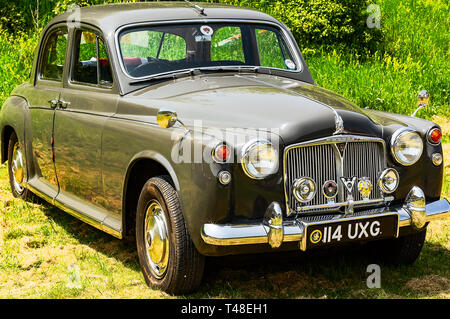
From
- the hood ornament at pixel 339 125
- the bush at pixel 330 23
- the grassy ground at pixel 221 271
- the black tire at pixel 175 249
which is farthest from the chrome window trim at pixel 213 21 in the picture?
the bush at pixel 330 23

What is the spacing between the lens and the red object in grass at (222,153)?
3842 mm

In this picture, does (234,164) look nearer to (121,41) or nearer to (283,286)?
(283,286)

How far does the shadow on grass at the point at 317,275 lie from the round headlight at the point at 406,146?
70 cm

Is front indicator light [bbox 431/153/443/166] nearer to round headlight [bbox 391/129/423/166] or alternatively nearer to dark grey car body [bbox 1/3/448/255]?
dark grey car body [bbox 1/3/448/255]

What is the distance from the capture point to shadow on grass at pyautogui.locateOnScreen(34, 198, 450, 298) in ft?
14.3

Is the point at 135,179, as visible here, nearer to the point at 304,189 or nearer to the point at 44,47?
the point at 304,189

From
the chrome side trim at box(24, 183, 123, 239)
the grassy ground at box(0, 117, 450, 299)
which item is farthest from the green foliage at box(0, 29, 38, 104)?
the grassy ground at box(0, 117, 450, 299)

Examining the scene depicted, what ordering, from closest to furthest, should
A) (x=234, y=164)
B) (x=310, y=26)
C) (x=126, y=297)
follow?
(x=234, y=164) → (x=126, y=297) → (x=310, y=26)

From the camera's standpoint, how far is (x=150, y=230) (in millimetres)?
4402

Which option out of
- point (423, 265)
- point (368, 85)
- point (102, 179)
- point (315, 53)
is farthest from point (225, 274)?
point (315, 53)

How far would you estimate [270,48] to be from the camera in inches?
225

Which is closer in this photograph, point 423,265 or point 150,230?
point 150,230

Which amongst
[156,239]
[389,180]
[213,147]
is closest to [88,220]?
[156,239]

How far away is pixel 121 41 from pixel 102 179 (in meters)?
1.05
